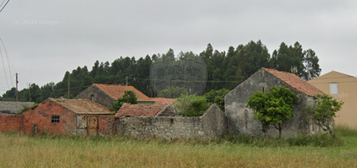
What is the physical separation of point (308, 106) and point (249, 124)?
3.76 m

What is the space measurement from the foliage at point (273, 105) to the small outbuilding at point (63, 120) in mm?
8774

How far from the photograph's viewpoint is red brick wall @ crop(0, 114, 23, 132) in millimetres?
24016

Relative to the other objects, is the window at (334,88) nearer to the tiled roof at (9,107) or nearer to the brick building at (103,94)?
the brick building at (103,94)

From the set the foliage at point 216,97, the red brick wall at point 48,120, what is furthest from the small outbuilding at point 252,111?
the red brick wall at point 48,120

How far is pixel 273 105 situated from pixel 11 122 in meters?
16.8

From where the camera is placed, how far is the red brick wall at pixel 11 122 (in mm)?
24016

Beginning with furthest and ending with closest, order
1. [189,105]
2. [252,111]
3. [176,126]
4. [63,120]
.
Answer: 1. [189,105]
2. [63,120]
3. [252,111]
4. [176,126]

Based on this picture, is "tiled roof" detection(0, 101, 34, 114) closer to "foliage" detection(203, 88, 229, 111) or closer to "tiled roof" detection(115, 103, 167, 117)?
"tiled roof" detection(115, 103, 167, 117)

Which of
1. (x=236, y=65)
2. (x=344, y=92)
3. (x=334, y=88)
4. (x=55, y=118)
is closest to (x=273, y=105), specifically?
(x=55, y=118)

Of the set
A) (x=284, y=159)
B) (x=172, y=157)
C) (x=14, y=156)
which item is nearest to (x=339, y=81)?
(x=284, y=159)

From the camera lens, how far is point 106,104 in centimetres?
3219

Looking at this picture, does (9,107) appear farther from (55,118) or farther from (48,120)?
(55,118)

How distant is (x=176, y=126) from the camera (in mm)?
20625

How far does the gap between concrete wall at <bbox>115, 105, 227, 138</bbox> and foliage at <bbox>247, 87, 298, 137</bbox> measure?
2375 mm
